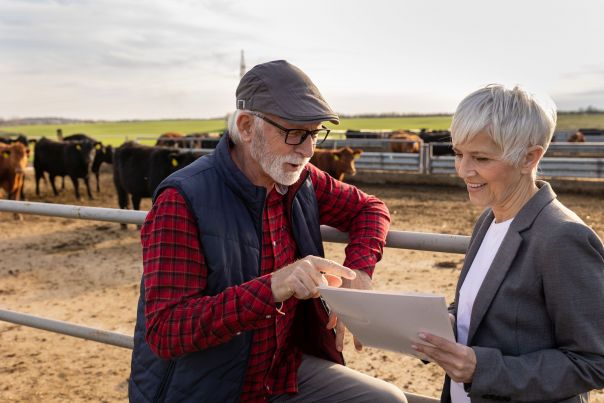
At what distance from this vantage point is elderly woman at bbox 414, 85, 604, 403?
4.81ft

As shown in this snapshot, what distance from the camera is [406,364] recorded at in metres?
4.28

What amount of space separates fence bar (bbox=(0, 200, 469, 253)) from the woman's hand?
21.9 inches

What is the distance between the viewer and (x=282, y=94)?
6.15 ft

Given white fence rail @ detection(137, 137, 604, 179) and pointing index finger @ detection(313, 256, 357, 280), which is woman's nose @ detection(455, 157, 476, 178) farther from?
white fence rail @ detection(137, 137, 604, 179)

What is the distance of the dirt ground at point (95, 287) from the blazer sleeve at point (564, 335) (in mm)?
2526

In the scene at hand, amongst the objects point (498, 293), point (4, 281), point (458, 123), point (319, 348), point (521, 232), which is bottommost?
point (4, 281)

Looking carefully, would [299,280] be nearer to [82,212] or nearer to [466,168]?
[466,168]

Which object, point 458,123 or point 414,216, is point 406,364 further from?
point 414,216

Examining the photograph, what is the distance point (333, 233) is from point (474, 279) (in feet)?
2.41

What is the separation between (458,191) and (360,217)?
38.0 ft

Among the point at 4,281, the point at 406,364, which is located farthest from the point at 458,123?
the point at 4,281

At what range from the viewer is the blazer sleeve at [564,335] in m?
1.46

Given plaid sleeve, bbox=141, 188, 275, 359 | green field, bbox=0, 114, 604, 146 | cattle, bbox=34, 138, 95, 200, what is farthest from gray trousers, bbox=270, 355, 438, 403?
green field, bbox=0, 114, 604, 146

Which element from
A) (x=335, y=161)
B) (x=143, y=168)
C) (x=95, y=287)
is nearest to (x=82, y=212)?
(x=95, y=287)
